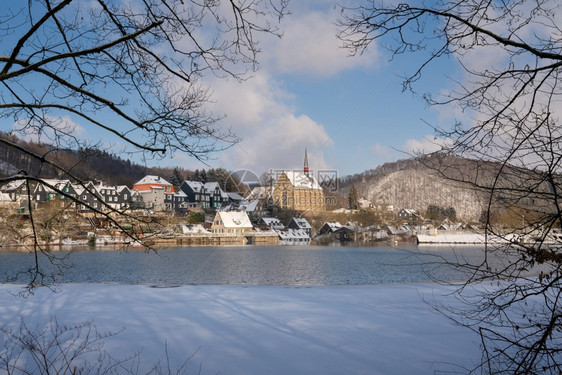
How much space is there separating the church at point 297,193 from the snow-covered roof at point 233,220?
778 inches

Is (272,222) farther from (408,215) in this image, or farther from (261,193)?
(408,215)

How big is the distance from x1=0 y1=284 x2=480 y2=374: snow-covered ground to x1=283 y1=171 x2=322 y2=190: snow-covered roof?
82.9 meters

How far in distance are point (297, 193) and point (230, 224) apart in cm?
2827

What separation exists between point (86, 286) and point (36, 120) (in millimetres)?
6193

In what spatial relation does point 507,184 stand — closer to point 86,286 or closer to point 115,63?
point 115,63

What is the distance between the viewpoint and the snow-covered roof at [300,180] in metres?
91.5

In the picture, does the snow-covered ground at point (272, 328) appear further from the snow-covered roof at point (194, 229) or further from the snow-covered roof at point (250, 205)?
the snow-covered roof at point (250, 205)

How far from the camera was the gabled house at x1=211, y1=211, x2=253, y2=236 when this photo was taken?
6369 cm

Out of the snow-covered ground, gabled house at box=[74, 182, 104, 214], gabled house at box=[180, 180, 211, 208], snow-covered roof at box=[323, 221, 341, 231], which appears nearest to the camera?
gabled house at box=[74, 182, 104, 214]

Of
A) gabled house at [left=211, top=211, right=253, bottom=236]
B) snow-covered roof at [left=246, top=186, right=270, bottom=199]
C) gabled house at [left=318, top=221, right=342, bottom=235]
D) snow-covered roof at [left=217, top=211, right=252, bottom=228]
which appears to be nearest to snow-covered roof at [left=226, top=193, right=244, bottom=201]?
snow-covered roof at [left=246, top=186, right=270, bottom=199]

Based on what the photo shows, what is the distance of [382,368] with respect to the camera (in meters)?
3.68

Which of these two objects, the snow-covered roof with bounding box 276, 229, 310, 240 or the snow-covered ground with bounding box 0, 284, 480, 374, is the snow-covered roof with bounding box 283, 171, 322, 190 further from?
the snow-covered ground with bounding box 0, 284, 480, 374

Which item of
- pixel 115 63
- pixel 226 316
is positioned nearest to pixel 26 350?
pixel 226 316

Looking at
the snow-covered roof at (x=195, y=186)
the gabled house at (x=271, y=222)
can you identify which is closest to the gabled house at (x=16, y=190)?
the gabled house at (x=271, y=222)
